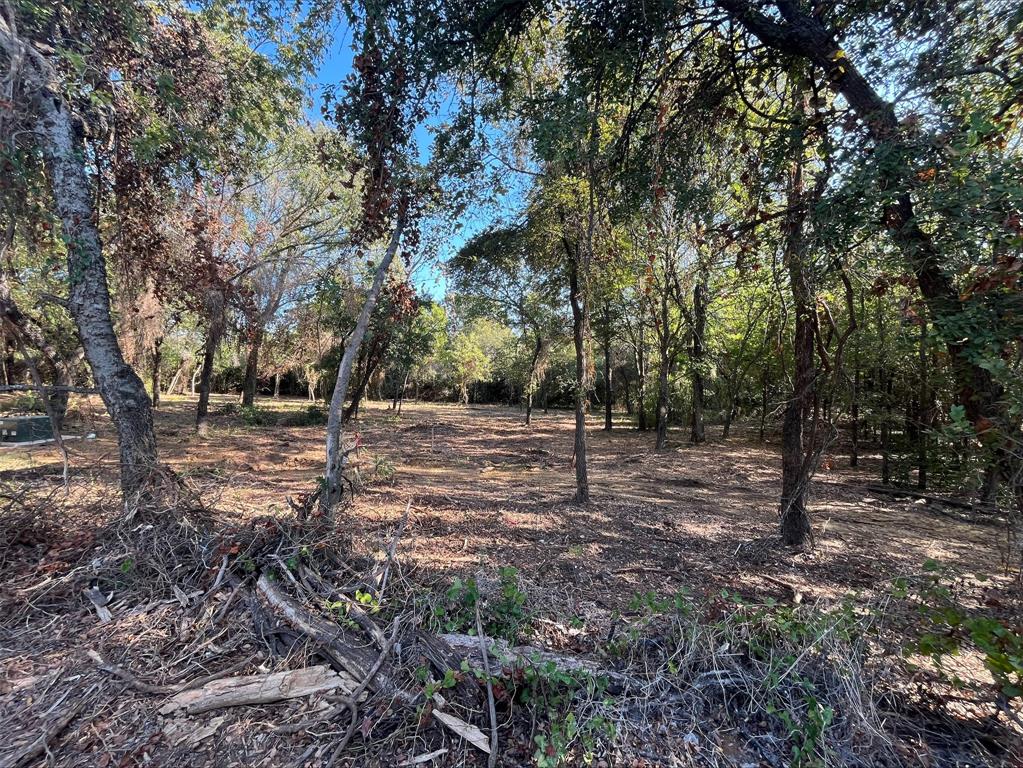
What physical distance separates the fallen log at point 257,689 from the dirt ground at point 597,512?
4.56 ft

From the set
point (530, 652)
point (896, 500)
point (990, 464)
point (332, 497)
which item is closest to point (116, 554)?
point (332, 497)

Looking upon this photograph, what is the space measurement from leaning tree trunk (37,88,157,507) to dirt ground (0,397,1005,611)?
0.32m

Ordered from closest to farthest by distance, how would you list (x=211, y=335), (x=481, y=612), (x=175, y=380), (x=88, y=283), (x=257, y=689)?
(x=257, y=689)
(x=481, y=612)
(x=88, y=283)
(x=211, y=335)
(x=175, y=380)

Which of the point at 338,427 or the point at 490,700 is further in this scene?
the point at 338,427

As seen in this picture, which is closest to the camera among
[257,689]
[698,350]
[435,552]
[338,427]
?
[257,689]

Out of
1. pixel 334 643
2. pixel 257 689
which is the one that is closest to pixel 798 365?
pixel 334 643

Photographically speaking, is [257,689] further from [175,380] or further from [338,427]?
[175,380]

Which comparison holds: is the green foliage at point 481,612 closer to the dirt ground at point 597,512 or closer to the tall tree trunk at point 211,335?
the dirt ground at point 597,512

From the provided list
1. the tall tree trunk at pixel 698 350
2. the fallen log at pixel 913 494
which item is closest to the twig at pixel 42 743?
the fallen log at pixel 913 494

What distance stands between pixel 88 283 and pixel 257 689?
4.16 metres

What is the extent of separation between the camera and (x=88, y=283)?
13.2 ft

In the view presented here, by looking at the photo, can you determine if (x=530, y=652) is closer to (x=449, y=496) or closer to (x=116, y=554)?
(x=116, y=554)

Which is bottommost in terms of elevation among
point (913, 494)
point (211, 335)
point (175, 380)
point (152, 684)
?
point (913, 494)

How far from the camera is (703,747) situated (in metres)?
1.78
